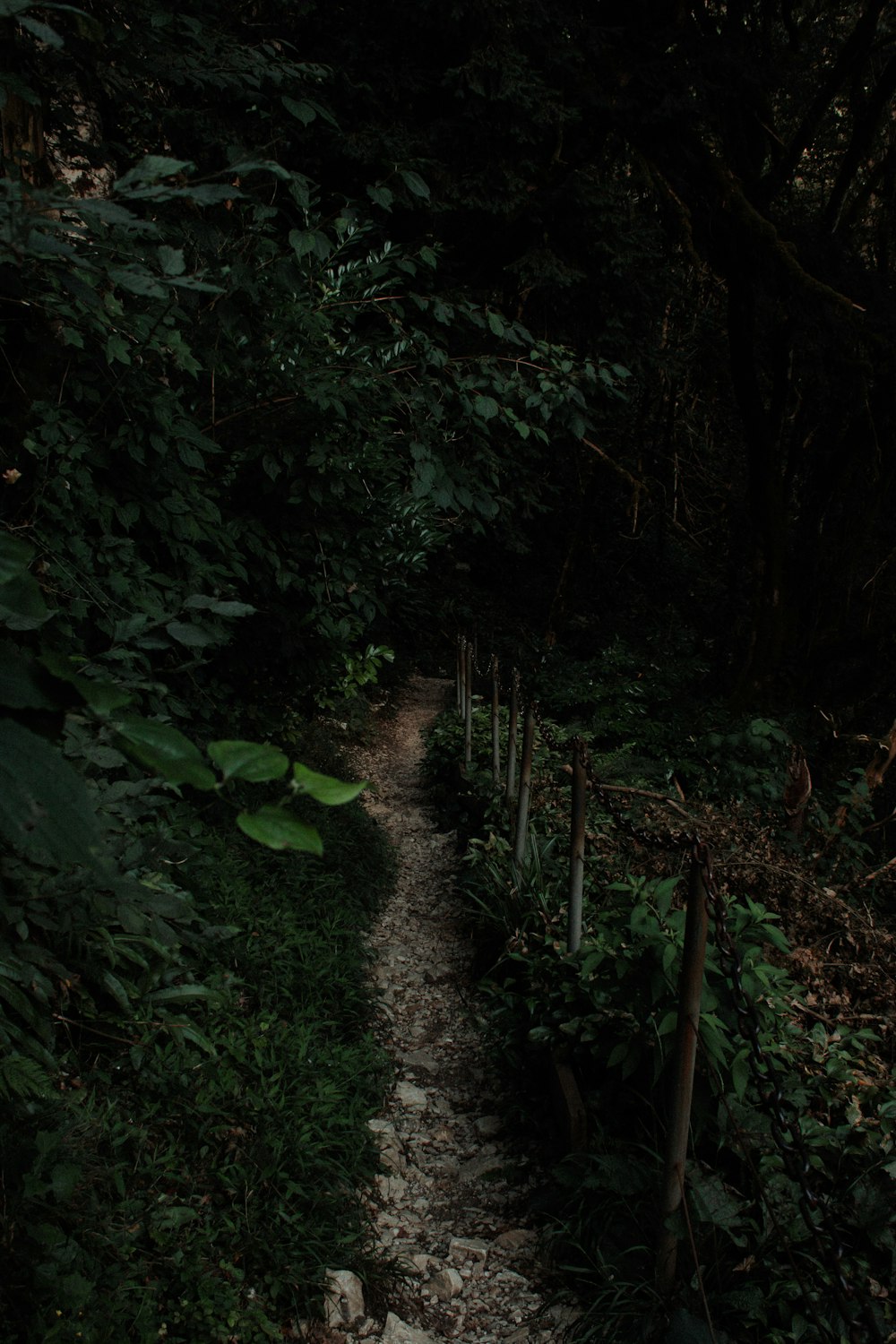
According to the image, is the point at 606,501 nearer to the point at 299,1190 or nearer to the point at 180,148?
the point at 180,148

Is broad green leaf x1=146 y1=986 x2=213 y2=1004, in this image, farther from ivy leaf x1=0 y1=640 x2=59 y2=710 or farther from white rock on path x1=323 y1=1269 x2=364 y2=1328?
ivy leaf x1=0 y1=640 x2=59 y2=710

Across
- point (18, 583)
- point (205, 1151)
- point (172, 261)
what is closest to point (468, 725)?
point (205, 1151)

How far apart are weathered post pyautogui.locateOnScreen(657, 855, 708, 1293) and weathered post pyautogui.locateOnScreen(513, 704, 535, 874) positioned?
2.26 meters

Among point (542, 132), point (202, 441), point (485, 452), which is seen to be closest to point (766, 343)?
point (542, 132)

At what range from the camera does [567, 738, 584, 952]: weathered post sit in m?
3.51

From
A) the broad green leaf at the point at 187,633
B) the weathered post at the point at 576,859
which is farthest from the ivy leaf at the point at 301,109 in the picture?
the weathered post at the point at 576,859

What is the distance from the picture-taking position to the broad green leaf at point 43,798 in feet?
1.77

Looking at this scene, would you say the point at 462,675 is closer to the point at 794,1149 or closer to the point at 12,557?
the point at 794,1149

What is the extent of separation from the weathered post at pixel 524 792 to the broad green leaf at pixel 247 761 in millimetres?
3973

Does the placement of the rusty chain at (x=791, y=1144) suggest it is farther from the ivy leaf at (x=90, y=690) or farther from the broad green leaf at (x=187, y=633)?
the ivy leaf at (x=90, y=690)

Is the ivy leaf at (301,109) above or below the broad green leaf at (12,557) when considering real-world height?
above

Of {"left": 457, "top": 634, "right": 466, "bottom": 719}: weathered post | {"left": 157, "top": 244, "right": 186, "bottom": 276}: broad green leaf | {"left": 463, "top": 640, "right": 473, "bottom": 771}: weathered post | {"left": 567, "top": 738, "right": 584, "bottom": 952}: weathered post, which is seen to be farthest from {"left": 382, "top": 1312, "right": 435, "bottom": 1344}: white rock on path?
{"left": 457, "top": 634, "right": 466, "bottom": 719}: weathered post

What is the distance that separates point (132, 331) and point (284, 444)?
80 cm

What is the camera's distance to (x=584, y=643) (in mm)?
12703
